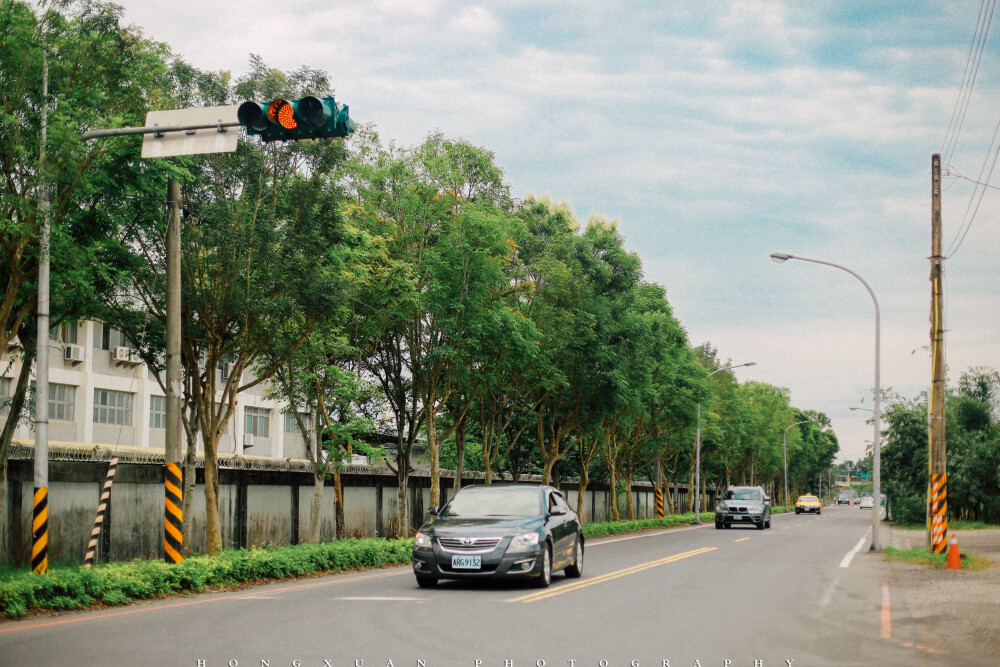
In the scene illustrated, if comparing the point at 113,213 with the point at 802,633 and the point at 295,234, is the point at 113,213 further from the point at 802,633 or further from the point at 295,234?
the point at 802,633

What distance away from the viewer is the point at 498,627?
34.7ft

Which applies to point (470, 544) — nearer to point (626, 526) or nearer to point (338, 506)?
point (338, 506)

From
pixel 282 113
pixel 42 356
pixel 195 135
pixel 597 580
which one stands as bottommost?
pixel 597 580

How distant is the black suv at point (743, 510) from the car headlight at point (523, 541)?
30673 millimetres

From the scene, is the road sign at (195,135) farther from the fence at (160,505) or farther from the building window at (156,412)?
→ the building window at (156,412)

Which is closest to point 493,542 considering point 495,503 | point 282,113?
point 495,503

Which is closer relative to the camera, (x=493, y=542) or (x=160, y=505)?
(x=493, y=542)

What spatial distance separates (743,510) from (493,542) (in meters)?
31.9

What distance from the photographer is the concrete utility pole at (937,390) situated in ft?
75.1

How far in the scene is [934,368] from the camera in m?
23.4

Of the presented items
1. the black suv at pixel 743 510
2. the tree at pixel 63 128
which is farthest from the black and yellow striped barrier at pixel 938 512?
the black suv at pixel 743 510

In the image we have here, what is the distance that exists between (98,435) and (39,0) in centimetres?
3756

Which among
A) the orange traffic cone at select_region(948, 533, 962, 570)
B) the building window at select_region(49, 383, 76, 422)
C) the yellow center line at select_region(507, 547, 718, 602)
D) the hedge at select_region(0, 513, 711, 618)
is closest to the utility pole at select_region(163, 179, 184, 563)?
the hedge at select_region(0, 513, 711, 618)

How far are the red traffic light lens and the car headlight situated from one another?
287 inches
